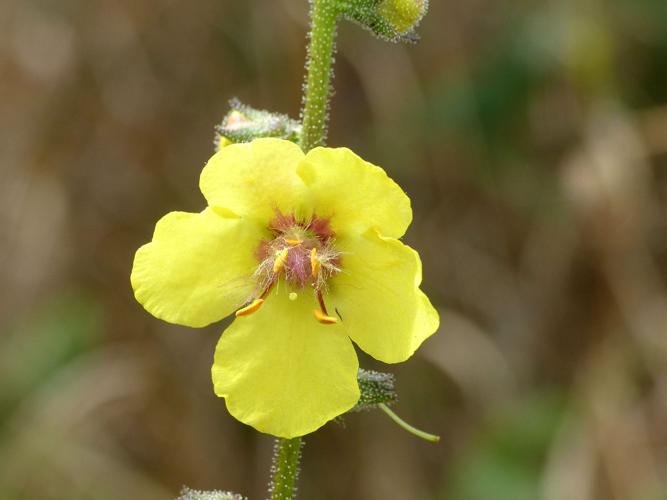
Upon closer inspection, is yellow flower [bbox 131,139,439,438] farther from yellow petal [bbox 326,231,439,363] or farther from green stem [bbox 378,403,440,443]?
green stem [bbox 378,403,440,443]

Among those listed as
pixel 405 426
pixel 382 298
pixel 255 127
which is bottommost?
pixel 405 426

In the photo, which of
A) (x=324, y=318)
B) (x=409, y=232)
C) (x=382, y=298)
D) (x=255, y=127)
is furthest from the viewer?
(x=409, y=232)

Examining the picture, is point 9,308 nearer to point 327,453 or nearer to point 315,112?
point 327,453

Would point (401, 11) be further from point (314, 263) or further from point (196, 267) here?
point (196, 267)

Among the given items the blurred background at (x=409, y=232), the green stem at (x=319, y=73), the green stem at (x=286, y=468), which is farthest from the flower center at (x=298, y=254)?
the blurred background at (x=409, y=232)

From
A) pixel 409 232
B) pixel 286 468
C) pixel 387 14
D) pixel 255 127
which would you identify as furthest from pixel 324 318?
pixel 409 232

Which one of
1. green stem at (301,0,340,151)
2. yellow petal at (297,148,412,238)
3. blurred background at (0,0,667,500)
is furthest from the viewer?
blurred background at (0,0,667,500)

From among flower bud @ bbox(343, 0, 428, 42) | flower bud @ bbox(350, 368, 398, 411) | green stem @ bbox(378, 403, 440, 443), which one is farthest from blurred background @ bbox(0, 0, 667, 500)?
flower bud @ bbox(343, 0, 428, 42)

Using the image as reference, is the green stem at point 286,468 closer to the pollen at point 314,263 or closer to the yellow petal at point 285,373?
the yellow petal at point 285,373
